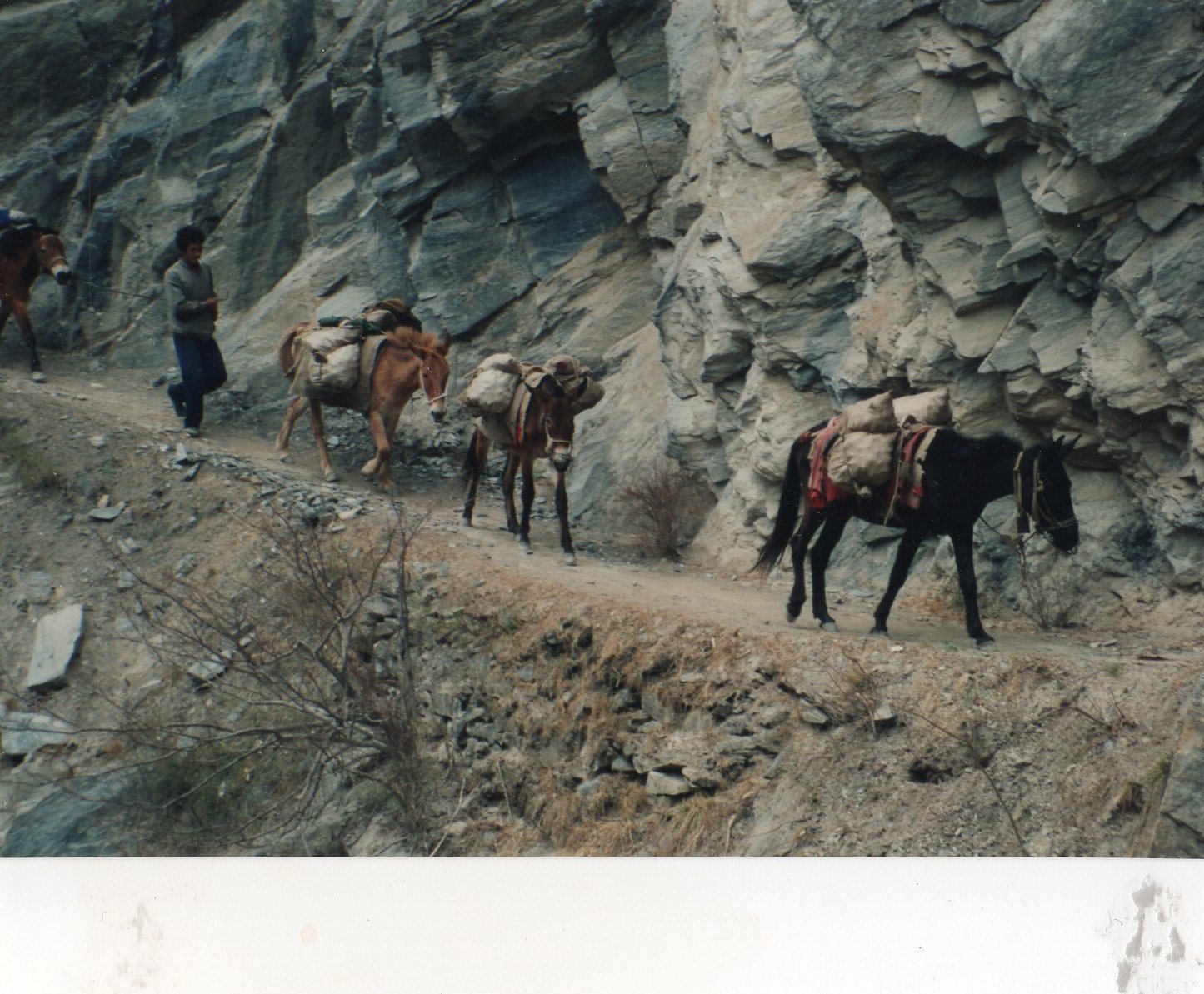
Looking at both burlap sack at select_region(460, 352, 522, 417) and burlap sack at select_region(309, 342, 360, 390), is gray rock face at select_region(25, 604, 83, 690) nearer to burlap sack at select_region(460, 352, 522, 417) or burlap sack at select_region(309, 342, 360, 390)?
burlap sack at select_region(460, 352, 522, 417)

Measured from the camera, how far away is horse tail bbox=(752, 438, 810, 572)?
533 centimetres

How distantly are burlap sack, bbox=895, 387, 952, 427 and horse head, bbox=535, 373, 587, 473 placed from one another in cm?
194

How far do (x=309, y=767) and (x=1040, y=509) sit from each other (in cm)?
331

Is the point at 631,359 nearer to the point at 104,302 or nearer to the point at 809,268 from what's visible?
the point at 809,268

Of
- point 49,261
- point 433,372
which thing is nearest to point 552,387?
point 433,372

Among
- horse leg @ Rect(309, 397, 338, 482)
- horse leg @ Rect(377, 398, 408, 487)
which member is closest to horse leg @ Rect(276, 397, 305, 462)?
horse leg @ Rect(309, 397, 338, 482)

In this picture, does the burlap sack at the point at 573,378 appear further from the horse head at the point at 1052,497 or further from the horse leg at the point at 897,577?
the horse head at the point at 1052,497

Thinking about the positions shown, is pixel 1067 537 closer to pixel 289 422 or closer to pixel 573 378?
pixel 573 378

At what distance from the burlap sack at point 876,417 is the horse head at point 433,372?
2.99 metres

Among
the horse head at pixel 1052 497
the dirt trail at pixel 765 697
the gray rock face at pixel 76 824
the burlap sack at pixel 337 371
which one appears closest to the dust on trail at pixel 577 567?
the dirt trail at pixel 765 697

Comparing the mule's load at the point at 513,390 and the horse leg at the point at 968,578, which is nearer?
the horse leg at the point at 968,578

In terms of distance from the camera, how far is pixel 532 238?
8.95 m

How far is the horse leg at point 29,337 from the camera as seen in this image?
6705mm

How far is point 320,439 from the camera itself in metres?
7.38
